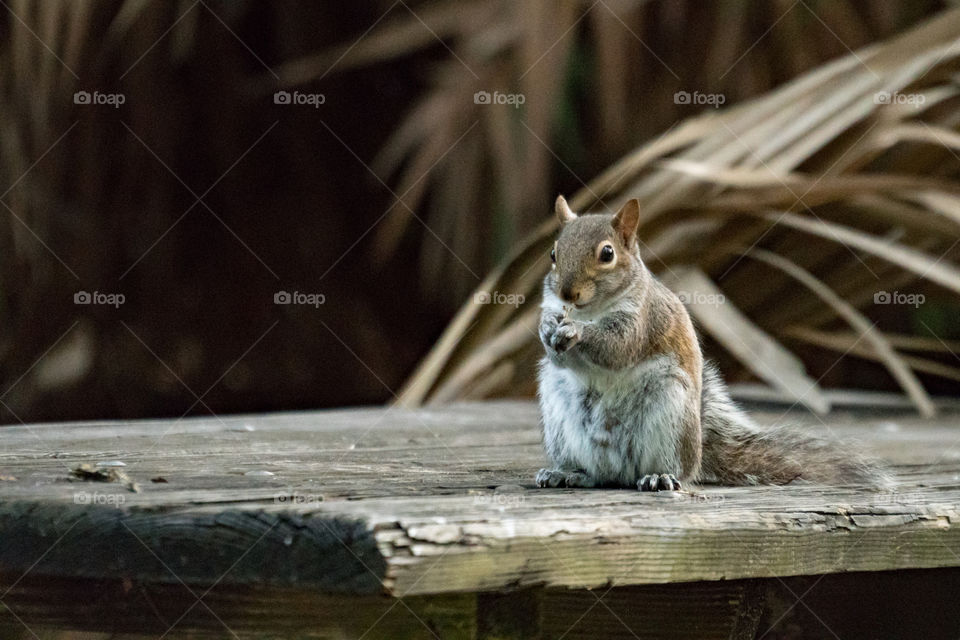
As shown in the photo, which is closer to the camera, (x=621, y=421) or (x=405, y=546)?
(x=405, y=546)

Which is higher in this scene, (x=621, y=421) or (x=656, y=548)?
(x=621, y=421)

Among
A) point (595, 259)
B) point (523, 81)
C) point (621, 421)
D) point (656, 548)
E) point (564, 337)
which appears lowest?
point (656, 548)

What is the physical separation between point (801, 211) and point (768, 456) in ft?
4.64

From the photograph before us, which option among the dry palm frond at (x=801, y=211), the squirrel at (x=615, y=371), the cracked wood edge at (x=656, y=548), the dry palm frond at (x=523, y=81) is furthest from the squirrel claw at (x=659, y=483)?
the dry palm frond at (x=523, y=81)

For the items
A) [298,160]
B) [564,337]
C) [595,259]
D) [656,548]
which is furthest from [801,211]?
[656,548]

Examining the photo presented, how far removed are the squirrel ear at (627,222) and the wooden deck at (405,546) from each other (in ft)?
1.26

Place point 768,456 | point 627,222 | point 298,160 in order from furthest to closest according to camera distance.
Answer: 1. point 298,160
2. point 768,456
3. point 627,222

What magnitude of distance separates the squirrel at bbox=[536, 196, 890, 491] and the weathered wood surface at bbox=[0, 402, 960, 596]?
90 mm

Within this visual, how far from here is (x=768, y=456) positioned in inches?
83.4

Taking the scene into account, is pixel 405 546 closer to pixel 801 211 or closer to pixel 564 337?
pixel 564 337

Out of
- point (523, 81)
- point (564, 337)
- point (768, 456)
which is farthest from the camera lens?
point (523, 81)

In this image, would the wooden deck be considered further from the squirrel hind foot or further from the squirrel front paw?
the squirrel front paw

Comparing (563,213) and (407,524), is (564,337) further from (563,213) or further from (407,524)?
(407,524)

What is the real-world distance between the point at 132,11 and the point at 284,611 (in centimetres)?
286
